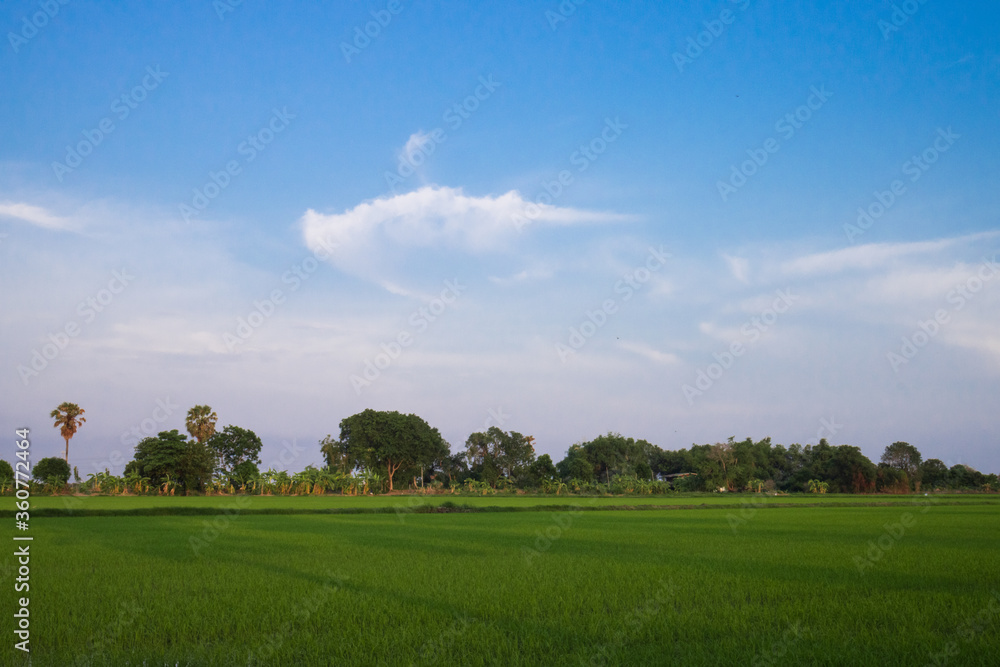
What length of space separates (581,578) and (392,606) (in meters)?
3.76

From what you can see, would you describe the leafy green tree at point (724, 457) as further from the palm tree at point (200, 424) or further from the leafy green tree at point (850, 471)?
the palm tree at point (200, 424)

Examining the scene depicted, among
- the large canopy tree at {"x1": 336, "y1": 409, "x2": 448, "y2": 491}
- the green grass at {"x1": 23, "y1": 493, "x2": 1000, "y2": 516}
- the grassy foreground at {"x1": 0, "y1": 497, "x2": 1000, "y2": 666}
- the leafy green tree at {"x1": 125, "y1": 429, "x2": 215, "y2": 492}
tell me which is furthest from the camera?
the large canopy tree at {"x1": 336, "y1": 409, "x2": 448, "y2": 491}

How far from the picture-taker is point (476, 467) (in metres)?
92.8

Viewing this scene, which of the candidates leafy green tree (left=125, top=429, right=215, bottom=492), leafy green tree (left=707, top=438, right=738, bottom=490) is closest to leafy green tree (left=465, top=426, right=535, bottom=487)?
leafy green tree (left=707, top=438, right=738, bottom=490)

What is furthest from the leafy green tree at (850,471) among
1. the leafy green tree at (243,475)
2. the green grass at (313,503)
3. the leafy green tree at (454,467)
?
the leafy green tree at (243,475)

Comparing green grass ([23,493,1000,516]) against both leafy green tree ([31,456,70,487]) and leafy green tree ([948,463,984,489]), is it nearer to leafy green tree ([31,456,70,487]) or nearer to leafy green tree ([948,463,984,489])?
leafy green tree ([31,456,70,487])

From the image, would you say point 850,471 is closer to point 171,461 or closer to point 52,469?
point 171,461

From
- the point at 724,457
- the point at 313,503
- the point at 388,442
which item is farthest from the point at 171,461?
the point at 724,457

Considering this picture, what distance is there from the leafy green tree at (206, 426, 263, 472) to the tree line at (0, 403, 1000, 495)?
123 millimetres

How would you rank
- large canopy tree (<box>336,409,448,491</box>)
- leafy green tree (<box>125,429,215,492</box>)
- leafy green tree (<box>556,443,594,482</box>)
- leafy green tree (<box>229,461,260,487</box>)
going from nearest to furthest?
1. leafy green tree (<box>125,429,215,492</box>)
2. leafy green tree (<box>229,461,260,487</box>)
3. large canopy tree (<box>336,409,448,491</box>)
4. leafy green tree (<box>556,443,594,482</box>)

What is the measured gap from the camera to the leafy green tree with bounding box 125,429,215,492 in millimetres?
54719

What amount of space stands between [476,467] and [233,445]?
33.6 metres

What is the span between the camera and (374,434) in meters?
82.7

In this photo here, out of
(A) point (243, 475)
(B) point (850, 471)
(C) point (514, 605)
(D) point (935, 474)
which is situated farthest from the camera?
(D) point (935, 474)
